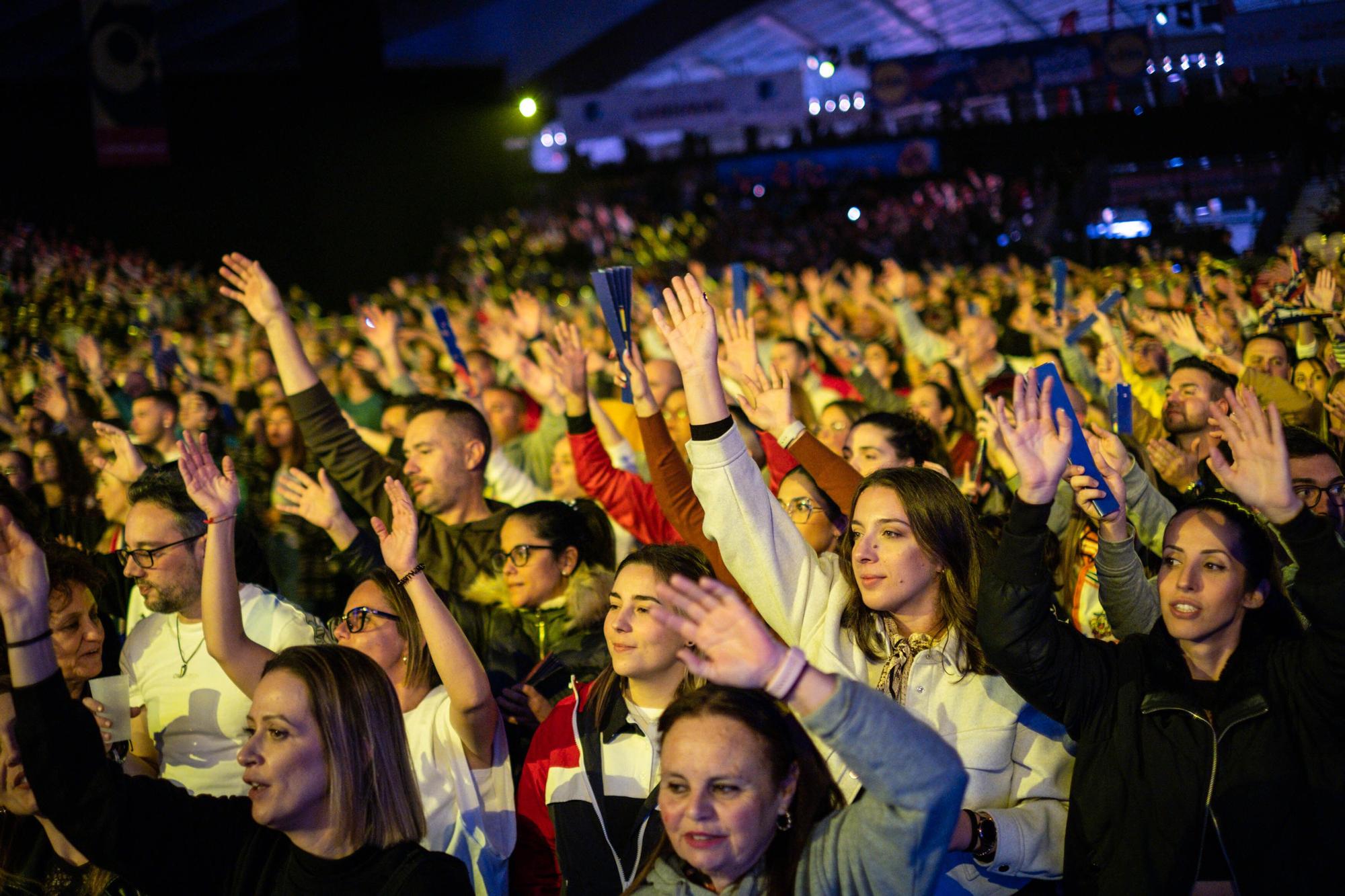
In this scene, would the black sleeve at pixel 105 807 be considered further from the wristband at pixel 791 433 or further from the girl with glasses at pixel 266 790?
the wristband at pixel 791 433

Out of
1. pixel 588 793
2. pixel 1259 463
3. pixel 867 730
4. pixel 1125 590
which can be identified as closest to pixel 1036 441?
pixel 1259 463

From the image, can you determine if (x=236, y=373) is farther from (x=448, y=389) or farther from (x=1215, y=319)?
(x=1215, y=319)

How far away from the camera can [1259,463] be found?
2127mm

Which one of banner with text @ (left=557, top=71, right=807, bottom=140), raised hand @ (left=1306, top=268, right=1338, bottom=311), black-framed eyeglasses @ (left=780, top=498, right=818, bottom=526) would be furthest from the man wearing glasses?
banner with text @ (left=557, top=71, right=807, bottom=140)

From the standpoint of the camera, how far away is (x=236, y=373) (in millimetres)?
9172

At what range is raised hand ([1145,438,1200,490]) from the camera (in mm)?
4207

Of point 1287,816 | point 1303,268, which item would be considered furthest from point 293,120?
point 1287,816

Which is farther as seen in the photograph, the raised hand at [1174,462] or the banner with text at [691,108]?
the banner with text at [691,108]

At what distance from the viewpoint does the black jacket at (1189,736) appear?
6.91 ft

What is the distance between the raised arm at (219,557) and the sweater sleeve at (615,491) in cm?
149

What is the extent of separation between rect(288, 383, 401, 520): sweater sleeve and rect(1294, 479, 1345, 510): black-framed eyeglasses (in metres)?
2.68

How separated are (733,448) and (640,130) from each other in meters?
18.1

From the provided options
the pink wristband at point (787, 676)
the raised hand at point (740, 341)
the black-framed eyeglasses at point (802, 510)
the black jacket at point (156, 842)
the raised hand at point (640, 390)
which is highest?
the raised hand at point (740, 341)

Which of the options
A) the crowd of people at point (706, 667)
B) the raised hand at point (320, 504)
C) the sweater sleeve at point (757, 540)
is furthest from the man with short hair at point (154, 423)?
the sweater sleeve at point (757, 540)
